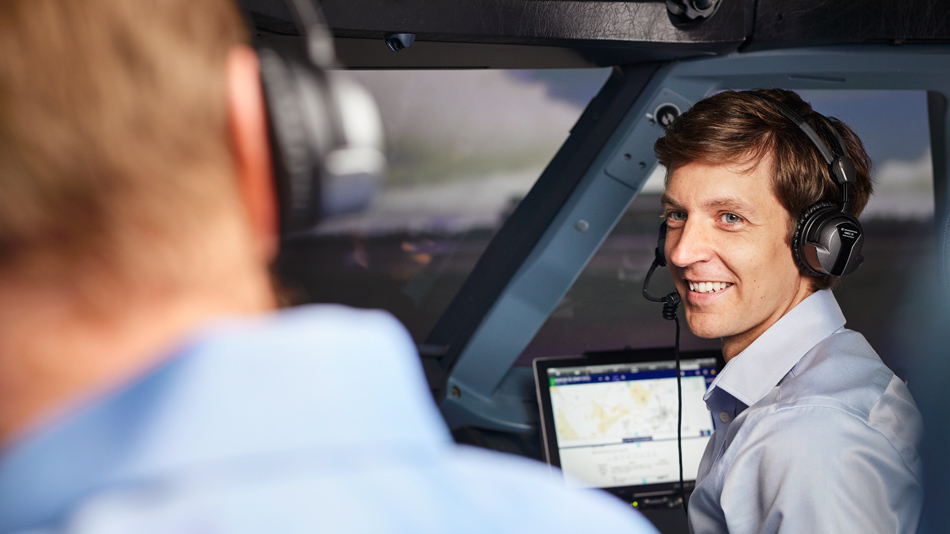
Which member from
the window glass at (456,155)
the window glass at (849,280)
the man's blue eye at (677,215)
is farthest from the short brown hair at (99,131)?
the window glass at (456,155)

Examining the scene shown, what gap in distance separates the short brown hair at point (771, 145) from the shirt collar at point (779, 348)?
0.23ft

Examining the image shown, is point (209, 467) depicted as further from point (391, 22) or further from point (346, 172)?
point (391, 22)

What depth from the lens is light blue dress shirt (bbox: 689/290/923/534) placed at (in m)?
0.86

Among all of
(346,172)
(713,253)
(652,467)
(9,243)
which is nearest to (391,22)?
(713,253)

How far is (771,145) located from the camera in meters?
1.14

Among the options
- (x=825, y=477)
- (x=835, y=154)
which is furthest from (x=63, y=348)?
(x=835, y=154)

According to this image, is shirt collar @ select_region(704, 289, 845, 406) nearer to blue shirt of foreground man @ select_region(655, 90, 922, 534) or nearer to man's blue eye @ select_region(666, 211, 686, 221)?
blue shirt of foreground man @ select_region(655, 90, 922, 534)

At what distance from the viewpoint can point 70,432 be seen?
257 millimetres

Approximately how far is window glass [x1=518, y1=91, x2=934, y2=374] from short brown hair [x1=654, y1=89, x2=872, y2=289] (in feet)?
2.44

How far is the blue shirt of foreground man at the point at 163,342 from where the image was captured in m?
0.26

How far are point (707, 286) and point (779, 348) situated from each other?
16 centimetres

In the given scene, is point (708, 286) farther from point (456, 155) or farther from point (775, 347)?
point (456, 155)

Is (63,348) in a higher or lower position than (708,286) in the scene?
higher

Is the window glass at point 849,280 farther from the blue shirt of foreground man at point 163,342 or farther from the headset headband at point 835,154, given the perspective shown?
the blue shirt of foreground man at point 163,342
